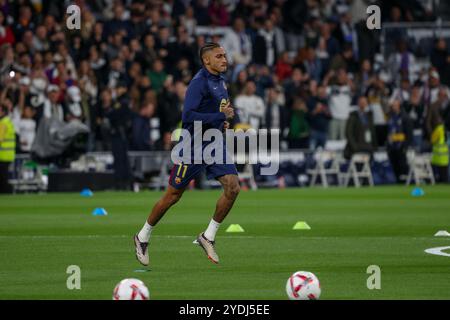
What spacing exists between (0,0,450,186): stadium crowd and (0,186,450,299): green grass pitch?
464 cm

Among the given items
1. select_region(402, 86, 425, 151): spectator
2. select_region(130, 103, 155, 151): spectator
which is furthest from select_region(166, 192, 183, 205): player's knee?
select_region(402, 86, 425, 151): spectator

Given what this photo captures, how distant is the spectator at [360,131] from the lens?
120 ft

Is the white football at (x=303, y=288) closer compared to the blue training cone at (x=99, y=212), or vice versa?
the white football at (x=303, y=288)

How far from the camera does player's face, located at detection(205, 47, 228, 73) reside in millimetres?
16031

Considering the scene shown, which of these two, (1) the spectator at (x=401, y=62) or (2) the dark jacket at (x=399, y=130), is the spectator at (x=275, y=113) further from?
(1) the spectator at (x=401, y=62)

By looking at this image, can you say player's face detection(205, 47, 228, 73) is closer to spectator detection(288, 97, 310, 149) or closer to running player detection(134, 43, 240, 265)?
running player detection(134, 43, 240, 265)

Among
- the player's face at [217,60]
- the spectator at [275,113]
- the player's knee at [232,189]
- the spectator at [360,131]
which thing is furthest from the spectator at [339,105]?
the player's knee at [232,189]

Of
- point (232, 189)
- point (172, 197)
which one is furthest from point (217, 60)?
point (172, 197)

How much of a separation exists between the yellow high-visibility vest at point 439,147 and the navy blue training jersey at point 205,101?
21552mm

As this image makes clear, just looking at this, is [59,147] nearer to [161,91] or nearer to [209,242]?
[161,91]

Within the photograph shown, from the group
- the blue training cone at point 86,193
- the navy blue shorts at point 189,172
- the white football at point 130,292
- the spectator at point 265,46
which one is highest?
the spectator at point 265,46

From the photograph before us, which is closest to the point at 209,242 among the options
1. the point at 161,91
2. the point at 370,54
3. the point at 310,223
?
the point at 310,223

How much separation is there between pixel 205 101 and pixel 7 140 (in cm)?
1629
